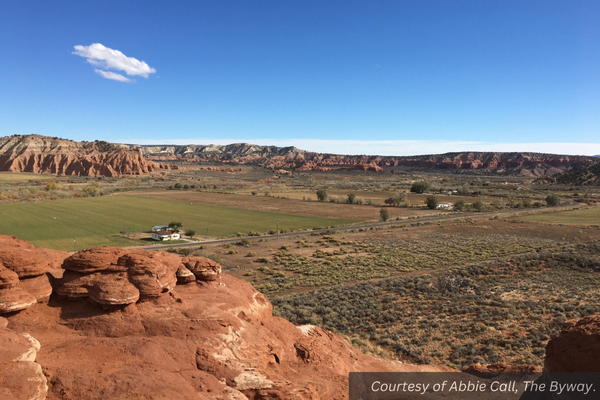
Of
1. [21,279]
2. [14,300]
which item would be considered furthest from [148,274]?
[21,279]

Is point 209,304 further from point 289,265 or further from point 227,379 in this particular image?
point 289,265

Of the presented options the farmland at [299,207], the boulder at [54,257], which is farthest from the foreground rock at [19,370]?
the farmland at [299,207]

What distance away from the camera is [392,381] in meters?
15.6

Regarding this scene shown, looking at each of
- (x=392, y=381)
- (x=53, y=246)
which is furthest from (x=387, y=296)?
(x=53, y=246)

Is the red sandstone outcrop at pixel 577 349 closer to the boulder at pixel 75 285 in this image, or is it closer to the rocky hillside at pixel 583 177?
the boulder at pixel 75 285

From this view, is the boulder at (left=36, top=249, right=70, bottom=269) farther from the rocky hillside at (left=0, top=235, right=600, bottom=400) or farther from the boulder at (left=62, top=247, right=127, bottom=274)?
the boulder at (left=62, top=247, right=127, bottom=274)

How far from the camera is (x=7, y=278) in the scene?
442 inches

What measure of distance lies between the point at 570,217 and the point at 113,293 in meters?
106

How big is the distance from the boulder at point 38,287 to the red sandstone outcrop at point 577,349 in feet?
63.7

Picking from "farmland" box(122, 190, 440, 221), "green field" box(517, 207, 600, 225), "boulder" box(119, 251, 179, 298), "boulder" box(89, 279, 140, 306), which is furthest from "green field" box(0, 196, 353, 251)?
"green field" box(517, 207, 600, 225)

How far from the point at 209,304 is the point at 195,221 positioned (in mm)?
66326

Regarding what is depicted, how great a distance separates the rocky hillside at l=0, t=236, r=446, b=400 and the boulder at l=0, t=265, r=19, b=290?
4cm

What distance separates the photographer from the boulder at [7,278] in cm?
1113

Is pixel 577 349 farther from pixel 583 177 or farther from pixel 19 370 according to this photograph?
pixel 583 177
